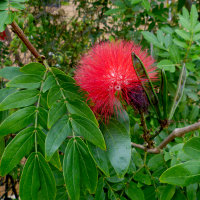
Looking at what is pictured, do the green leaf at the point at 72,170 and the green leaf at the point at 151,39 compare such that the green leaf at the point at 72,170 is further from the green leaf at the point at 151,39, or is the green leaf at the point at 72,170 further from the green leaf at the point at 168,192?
the green leaf at the point at 151,39

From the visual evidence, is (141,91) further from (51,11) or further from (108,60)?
(51,11)

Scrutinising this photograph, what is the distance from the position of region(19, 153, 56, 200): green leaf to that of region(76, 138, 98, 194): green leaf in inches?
2.8

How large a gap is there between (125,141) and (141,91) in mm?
129

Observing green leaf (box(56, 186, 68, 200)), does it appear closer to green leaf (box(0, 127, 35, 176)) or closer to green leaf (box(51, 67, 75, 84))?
green leaf (box(0, 127, 35, 176))

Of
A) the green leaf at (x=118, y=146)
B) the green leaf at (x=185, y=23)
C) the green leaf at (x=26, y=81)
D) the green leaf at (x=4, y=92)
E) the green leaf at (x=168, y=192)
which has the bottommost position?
the green leaf at (x=168, y=192)

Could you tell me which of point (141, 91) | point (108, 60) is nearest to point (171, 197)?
point (141, 91)

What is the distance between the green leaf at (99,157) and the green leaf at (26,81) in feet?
0.69

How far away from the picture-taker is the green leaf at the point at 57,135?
44cm

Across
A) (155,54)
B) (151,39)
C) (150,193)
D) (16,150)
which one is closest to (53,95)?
(16,150)

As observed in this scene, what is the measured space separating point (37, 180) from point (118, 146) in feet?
0.64

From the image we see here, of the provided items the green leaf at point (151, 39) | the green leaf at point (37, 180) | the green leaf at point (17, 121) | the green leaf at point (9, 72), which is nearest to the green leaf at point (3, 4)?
the green leaf at point (9, 72)

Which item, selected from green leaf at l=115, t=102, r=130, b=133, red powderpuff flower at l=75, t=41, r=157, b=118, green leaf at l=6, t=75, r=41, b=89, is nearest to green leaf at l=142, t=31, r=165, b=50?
red powderpuff flower at l=75, t=41, r=157, b=118

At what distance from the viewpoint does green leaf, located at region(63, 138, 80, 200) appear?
0.43 m

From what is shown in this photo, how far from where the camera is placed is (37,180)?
467 mm
